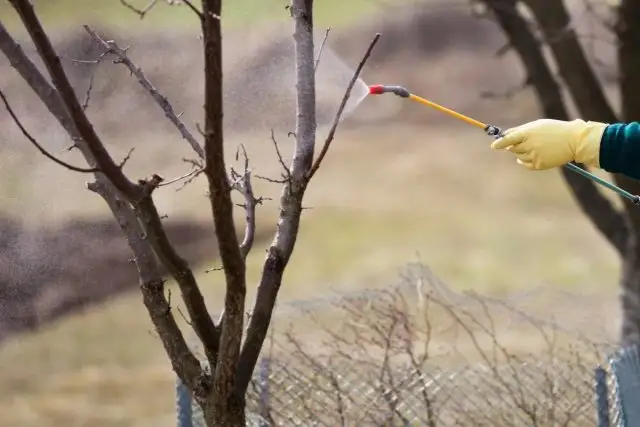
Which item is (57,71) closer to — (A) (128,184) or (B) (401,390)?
(A) (128,184)

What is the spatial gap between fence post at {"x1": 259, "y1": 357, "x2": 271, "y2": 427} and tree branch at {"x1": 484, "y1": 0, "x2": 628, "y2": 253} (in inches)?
75.1

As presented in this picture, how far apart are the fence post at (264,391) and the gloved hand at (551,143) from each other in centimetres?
95

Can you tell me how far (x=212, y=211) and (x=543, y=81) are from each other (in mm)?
2817

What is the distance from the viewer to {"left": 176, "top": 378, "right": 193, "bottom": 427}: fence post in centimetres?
239

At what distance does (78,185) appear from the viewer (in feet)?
15.4

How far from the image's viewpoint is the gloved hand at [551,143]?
1.85 m

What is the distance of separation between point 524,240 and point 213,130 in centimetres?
487

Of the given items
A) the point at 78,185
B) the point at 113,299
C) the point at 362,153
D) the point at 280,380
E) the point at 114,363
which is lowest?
the point at 280,380

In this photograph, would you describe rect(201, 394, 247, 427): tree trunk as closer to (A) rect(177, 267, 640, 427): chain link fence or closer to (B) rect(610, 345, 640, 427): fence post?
(A) rect(177, 267, 640, 427): chain link fence

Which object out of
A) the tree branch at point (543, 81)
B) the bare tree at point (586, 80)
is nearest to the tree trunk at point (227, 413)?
the bare tree at point (586, 80)

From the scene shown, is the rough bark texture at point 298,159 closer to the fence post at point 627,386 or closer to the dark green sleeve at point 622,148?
the dark green sleeve at point 622,148

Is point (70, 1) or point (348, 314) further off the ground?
point (70, 1)

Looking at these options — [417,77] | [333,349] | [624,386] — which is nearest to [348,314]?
[333,349]

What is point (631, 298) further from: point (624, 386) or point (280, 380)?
point (280, 380)
